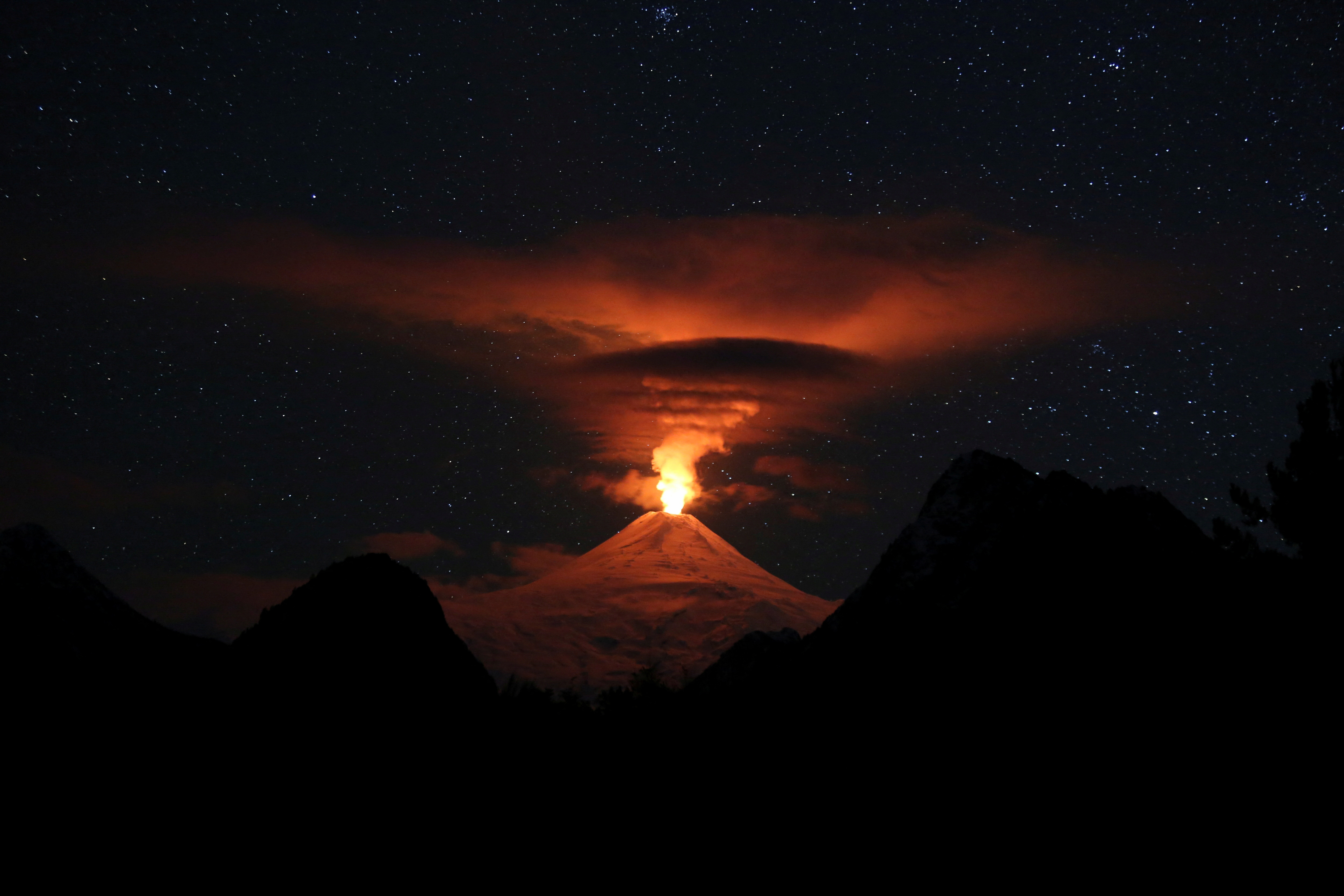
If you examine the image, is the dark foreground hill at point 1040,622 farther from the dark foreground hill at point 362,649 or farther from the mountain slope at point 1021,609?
the dark foreground hill at point 362,649

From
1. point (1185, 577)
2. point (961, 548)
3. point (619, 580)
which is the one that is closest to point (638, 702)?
point (961, 548)

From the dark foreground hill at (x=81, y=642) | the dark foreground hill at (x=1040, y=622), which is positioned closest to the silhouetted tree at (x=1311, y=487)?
the dark foreground hill at (x=1040, y=622)

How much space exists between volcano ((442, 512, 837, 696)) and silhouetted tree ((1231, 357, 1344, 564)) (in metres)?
85.0

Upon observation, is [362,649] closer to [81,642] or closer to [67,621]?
[81,642]

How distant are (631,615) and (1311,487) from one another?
405 ft

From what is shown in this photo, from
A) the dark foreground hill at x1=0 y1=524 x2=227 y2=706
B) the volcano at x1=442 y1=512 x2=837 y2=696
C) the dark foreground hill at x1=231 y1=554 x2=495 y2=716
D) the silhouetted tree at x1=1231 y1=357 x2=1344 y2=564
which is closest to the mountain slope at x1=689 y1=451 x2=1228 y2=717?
the dark foreground hill at x1=231 y1=554 x2=495 y2=716

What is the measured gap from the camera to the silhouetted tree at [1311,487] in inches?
998

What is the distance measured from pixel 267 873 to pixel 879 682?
559cm

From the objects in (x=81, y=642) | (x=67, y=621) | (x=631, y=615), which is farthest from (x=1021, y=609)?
(x=631, y=615)

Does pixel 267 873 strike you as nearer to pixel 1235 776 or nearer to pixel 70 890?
pixel 70 890

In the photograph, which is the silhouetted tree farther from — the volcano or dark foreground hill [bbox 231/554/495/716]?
the volcano

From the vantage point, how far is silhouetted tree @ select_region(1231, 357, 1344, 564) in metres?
25.4

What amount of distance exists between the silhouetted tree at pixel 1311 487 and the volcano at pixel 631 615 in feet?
279

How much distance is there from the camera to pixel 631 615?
144125 millimetres
